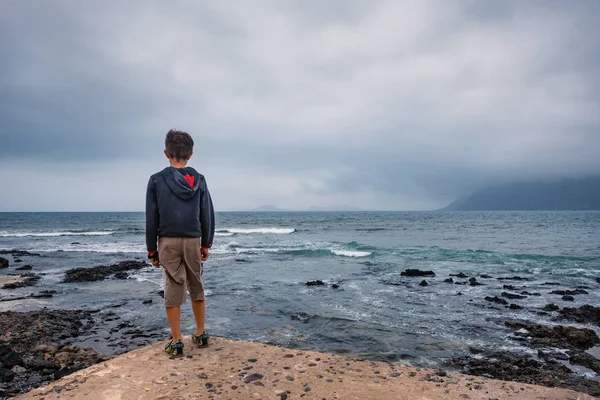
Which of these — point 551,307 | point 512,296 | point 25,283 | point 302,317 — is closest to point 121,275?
point 25,283

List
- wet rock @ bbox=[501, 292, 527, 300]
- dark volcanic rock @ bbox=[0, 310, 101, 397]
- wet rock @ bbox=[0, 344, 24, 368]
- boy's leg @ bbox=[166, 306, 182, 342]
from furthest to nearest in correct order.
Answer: wet rock @ bbox=[501, 292, 527, 300] → wet rock @ bbox=[0, 344, 24, 368] → dark volcanic rock @ bbox=[0, 310, 101, 397] → boy's leg @ bbox=[166, 306, 182, 342]

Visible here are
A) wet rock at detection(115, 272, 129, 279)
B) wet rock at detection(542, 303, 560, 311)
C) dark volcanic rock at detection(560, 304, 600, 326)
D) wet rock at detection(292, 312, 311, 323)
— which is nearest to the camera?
wet rock at detection(292, 312, 311, 323)

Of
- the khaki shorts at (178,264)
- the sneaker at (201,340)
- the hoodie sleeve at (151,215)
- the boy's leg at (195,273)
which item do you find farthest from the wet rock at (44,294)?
the hoodie sleeve at (151,215)

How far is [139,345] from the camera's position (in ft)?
22.4


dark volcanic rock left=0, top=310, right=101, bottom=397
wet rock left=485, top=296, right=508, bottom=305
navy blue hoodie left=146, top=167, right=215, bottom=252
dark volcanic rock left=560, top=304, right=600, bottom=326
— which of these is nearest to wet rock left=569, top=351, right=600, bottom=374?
dark volcanic rock left=560, top=304, right=600, bottom=326

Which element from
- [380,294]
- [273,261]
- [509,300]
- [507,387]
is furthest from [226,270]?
[507,387]

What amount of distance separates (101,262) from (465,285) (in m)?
18.1

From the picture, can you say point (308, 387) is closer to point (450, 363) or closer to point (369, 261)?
point (450, 363)

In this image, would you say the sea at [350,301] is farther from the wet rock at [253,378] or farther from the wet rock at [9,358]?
the wet rock at [253,378]

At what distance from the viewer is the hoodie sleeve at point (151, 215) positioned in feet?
14.3

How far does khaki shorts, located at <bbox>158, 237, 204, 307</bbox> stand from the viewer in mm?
4457

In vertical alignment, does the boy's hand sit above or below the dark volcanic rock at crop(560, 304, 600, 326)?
above

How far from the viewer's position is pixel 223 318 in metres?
8.84

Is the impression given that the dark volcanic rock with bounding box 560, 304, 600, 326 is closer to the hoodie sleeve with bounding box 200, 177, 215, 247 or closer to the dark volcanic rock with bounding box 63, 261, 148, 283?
the hoodie sleeve with bounding box 200, 177, 215, 247
